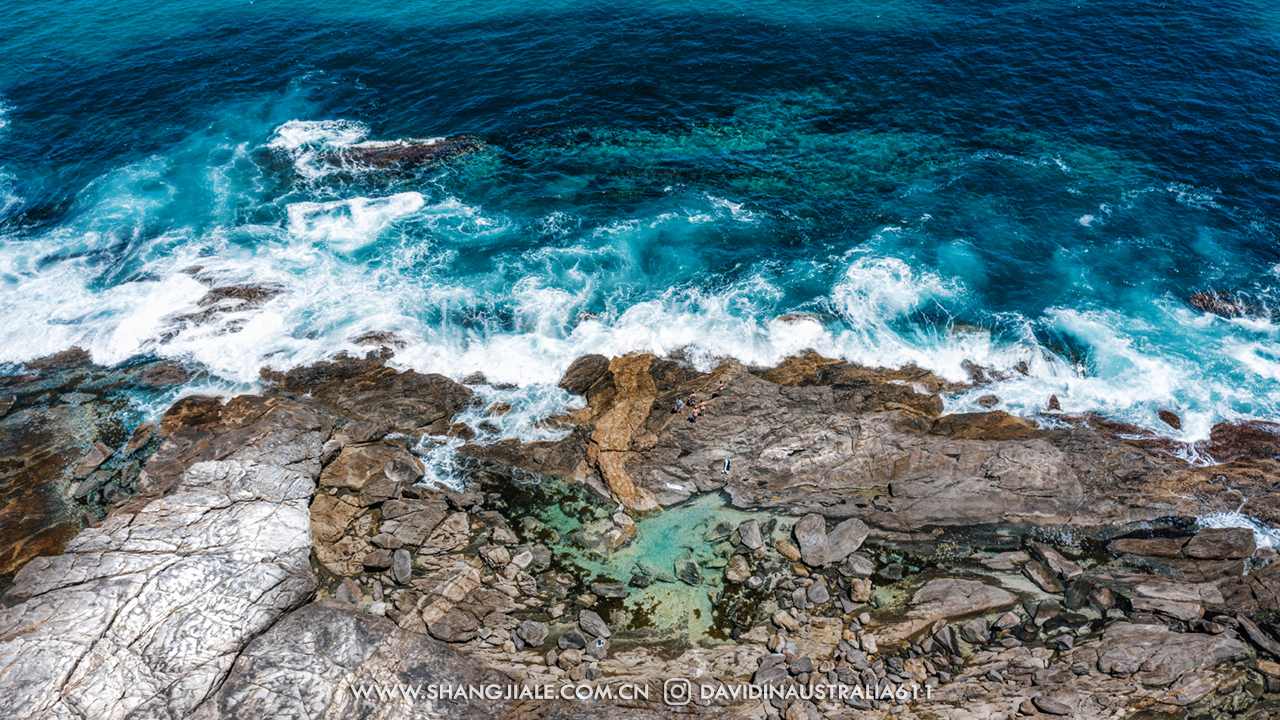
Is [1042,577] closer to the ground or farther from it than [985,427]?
closer to the ground

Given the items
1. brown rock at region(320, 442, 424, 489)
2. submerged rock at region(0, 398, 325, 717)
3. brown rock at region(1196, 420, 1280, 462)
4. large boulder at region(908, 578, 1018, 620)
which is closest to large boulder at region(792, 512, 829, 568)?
large boulder at region(908, 578, 1018, 620)

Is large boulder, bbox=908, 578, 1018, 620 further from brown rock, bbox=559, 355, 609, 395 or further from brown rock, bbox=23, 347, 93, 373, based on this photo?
brown rock, bbox=23, 347, 93, 373

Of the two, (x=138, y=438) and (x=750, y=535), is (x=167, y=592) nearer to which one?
(x=138, y=438)

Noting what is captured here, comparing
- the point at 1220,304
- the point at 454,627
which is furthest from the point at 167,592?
the point at 1220,304

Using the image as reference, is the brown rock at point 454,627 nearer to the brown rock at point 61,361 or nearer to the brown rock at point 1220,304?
the brown rock at point 61,361

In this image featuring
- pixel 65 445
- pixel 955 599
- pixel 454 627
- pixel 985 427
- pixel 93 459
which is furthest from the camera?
pixel 985 427
